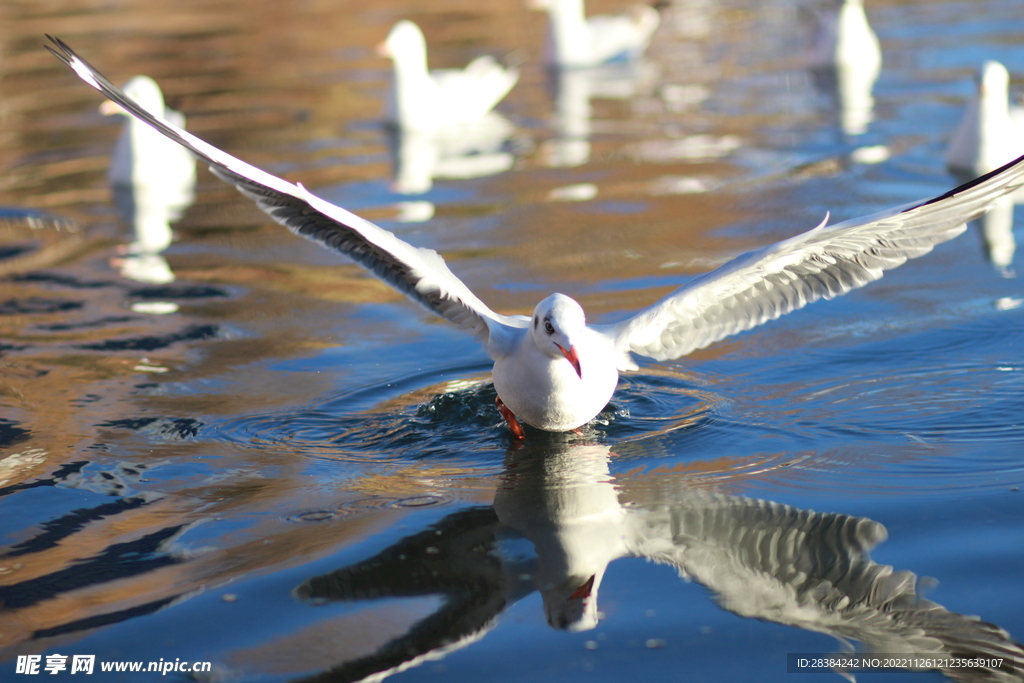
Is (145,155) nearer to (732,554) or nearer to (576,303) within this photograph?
(576,303)

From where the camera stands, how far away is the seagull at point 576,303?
17.6 ft

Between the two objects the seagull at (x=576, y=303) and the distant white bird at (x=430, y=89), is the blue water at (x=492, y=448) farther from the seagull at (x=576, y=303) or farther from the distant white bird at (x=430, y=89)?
the distant white bird at (x=430, y=89)

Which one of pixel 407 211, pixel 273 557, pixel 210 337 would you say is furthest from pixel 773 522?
pixel 407 211

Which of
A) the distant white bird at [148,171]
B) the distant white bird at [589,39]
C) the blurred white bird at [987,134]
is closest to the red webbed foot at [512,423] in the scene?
the distant white bird at [148,171]

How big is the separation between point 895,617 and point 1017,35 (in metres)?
14.6

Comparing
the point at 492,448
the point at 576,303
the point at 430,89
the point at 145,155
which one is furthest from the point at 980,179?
the point at 430,89

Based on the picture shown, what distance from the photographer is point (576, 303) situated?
17.8 feet

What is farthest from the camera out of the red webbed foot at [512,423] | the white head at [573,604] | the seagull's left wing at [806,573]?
the red webbed foot at [512,423]

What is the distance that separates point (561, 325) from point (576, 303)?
32 cm

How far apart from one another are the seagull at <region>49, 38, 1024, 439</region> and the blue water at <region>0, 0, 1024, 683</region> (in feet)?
1.15

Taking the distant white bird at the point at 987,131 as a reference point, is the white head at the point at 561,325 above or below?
below

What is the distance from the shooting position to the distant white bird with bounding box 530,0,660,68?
17.2 metres

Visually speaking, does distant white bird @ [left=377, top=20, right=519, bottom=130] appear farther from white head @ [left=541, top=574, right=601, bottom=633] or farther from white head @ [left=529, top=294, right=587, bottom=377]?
white head @ [left=541, top=574, right=601, bottom=633]

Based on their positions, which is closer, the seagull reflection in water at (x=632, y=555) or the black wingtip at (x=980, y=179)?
the seagull reflection in water at (x=632, y=555)
